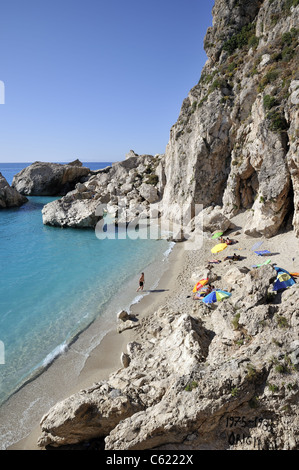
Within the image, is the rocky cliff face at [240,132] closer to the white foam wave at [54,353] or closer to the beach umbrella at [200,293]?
the beach umbrella at [200,293]

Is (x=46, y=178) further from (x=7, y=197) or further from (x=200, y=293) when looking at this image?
(x=200, y=293)

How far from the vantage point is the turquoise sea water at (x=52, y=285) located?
1430 centimetres

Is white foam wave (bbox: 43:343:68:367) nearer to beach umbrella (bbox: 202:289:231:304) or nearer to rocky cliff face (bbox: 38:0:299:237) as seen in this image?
beach umbrella (bbox: 202:289:231:304)

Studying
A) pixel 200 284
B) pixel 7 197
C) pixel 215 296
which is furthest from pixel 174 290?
pixel 7 197

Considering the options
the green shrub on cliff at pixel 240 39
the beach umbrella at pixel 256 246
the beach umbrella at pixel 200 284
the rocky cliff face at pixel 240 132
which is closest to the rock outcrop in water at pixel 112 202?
the rocky cliff face at pixel 240 132

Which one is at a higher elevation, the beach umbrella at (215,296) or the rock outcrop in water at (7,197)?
the rock outcrop in water at (7,197)

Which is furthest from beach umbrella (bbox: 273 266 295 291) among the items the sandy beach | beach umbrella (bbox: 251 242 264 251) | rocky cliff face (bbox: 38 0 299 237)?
rocky cliff face (bbox: 38 0 299 237)

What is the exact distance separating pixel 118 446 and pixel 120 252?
2283 cm

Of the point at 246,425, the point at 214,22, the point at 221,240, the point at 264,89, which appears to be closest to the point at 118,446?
the point at 246,425

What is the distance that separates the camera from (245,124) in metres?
29.5

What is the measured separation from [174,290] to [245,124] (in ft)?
73.5

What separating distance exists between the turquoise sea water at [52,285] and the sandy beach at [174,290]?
1.82 m

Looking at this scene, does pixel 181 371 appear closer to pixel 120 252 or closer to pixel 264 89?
pixel 120 252

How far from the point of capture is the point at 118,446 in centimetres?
685
